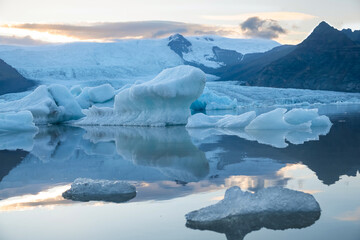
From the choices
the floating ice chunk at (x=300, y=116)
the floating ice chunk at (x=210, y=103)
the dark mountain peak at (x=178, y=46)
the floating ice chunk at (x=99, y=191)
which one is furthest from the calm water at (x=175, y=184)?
the dark mountain peak at (x=178, y=46)

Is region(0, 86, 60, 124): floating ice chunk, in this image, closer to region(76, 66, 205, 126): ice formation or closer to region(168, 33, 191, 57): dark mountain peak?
region(76, 66, 205, 126): ice formation

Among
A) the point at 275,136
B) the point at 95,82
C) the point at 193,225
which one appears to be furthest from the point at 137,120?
the point at 95,82

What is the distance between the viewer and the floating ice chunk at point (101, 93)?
910 inches

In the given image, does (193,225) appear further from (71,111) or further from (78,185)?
(71,111)

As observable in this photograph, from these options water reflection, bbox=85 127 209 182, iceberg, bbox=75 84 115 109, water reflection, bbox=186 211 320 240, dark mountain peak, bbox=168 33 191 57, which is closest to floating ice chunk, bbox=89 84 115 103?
iceberg, bbox=75 84 115 109

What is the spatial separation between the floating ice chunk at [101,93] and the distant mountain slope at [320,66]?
4702 centimetres

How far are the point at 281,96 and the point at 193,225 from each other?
1416 inches

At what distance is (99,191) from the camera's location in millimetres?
4734

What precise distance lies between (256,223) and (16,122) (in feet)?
43.2

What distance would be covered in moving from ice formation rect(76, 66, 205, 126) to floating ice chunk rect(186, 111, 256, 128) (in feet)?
3.66

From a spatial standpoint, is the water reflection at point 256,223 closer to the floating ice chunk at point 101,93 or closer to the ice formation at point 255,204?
the ice formation at point 255,204

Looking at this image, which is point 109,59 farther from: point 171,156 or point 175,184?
point 175,184

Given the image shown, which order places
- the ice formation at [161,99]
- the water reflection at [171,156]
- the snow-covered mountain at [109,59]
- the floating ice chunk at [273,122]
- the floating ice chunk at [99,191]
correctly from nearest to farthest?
the floating ice chunk at [99,191], the water reflection at [171,156], the floating ice chunk at [273,122], the ice formation at [161,99], the snow-covered mountain at [109,59]

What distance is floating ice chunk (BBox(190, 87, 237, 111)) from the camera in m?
29.2
